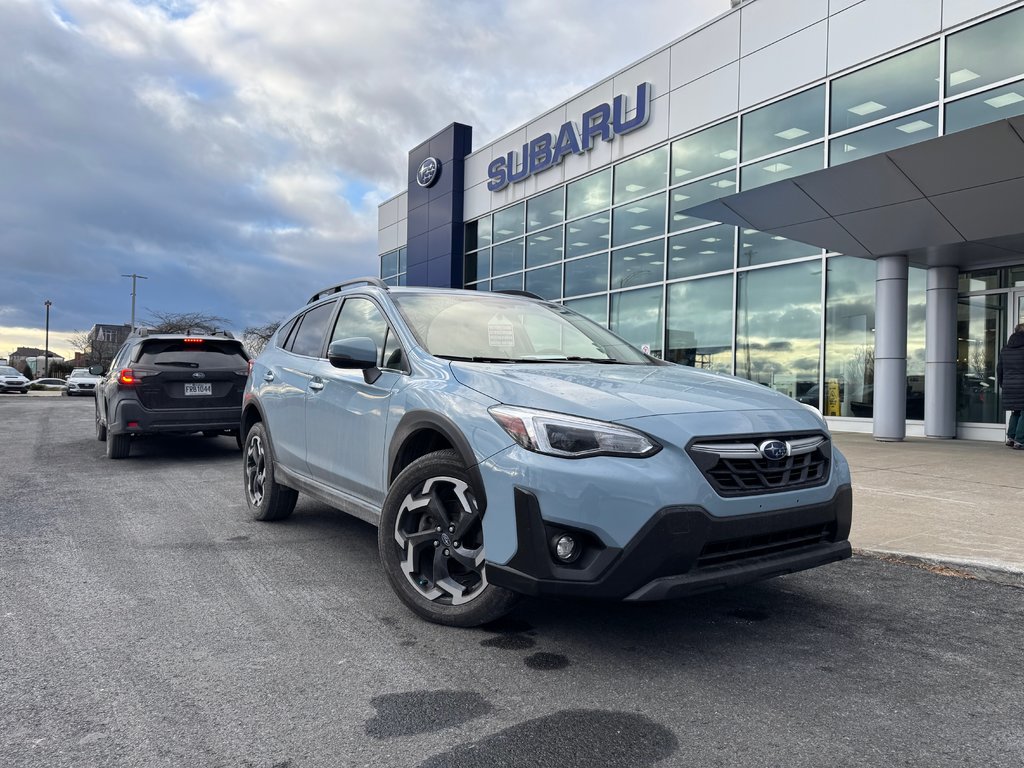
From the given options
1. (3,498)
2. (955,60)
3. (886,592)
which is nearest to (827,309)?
(955,60)

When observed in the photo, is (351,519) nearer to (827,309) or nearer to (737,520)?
(737,520)

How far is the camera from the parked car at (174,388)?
938 cm

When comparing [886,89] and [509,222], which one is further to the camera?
[509,222]

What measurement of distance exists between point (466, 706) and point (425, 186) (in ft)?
87.8

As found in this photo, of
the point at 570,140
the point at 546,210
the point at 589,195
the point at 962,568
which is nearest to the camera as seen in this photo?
the point at 962,568

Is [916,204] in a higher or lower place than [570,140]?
lower

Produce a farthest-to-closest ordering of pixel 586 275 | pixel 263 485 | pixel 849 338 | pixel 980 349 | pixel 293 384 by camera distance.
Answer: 1. pixel 586 275
2. pixel 849 338
3. pixel 980 349
4. pixel 263 485
5. pixel 293 384

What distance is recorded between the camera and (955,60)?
469 inches

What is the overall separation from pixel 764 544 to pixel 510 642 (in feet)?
3.82

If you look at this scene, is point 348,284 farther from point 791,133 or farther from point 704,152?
point 704,152

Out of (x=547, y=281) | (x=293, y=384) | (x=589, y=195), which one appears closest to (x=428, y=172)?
(x=547, y=281)

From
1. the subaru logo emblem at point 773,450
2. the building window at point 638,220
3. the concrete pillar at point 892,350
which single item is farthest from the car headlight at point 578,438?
the building window at point 638,220

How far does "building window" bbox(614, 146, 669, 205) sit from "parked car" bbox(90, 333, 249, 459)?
1117 cm

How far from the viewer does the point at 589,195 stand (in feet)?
65.0
